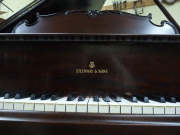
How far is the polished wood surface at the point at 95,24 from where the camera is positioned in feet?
3.83

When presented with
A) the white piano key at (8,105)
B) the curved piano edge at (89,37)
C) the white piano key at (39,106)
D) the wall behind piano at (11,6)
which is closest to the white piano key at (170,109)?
the curved piano edge at (89,37)

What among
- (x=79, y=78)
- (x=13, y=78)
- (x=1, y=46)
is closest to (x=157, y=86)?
(x=79, y=78)

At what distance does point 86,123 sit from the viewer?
0.62 m

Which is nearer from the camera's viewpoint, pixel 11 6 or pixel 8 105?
pixel 8 105

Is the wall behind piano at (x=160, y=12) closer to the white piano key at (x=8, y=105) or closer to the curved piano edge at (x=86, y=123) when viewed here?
the curved piano edge at (x=86, y=123)

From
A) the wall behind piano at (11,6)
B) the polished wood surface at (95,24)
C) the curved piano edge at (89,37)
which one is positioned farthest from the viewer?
the wall behind piano at (11,6)

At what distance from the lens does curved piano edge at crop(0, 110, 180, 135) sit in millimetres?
615

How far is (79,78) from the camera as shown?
0.91 meters

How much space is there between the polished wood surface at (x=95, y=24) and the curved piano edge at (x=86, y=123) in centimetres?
71

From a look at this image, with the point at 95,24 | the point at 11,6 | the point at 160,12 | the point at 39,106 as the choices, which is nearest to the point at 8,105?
the point at 39,106

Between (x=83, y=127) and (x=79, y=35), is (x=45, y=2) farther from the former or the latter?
(x=83, y=127)

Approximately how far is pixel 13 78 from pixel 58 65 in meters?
0.29

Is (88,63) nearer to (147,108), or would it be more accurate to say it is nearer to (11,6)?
(147,108)

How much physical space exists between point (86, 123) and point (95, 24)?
812 mm
